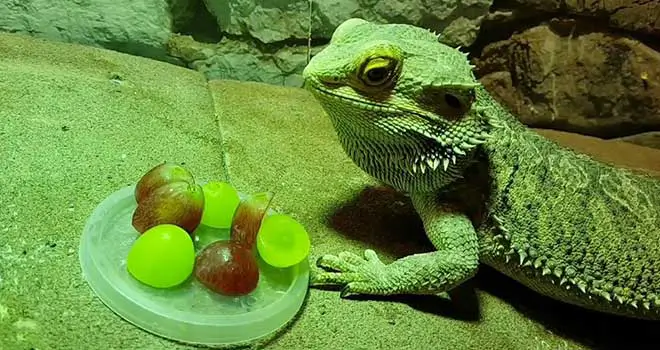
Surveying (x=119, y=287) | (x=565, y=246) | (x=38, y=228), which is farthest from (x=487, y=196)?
(x=38, y=228)

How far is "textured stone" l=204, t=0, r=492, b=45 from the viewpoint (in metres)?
3.71

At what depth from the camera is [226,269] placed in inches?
83.7

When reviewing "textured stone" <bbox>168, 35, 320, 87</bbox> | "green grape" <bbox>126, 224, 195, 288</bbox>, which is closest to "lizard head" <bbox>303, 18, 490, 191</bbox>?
"green grape" <bbox>126, 224, 195, 288</bbox>

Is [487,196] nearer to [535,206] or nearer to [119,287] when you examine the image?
[535,206]

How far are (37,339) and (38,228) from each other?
0.50 metres

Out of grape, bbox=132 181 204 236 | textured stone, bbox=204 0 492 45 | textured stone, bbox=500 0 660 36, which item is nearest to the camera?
grape, bbox=132 181 204 236

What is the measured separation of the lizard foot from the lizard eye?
0.67 metres

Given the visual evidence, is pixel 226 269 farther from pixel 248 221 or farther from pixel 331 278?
pixel 331 278

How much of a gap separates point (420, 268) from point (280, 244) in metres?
0.52

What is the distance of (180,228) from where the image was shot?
223 cm

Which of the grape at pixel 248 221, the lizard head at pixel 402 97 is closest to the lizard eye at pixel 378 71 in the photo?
the lizard head at pixel 402 97

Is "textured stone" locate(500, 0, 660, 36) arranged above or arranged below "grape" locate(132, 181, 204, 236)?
above

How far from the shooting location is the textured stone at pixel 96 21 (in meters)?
3.62

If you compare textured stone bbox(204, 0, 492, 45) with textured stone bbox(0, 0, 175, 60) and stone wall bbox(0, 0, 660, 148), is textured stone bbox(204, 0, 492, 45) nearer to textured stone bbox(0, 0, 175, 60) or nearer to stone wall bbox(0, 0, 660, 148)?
stone wall bbox(0, 0, 660, 148)
